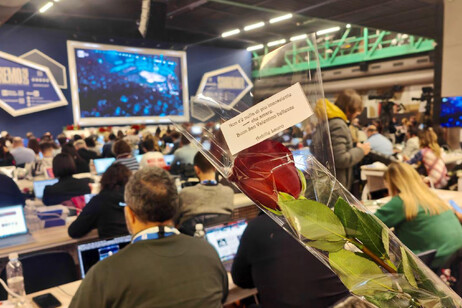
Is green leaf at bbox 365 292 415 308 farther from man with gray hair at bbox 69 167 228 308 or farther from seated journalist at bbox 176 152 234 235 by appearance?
seated journalist at bbox 176 152 234 235

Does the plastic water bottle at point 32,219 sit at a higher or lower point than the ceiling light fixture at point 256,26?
lower

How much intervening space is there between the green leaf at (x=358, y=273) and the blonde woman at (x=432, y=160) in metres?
4.84

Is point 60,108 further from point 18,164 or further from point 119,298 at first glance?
point 119,298

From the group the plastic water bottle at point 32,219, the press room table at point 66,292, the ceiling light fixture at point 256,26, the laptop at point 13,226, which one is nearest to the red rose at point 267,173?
the press room table at point 66,292

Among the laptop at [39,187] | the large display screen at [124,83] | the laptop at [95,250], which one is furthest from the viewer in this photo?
the large display screen at [124,83]

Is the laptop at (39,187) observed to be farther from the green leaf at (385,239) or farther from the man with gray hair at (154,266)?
the green leaf at (385,239)

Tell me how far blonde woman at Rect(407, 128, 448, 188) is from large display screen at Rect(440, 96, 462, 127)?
1230 millimetres

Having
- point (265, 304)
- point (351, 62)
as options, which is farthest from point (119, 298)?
point (351, 62)

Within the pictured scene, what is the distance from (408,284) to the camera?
1.50ft

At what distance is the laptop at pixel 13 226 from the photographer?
9.44 feet

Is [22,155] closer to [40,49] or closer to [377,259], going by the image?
[377,259]

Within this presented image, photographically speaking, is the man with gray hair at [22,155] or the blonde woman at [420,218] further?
the man with gray hair at [22,155]

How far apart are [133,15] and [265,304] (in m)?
11.0

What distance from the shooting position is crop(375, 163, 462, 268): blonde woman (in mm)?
2439
